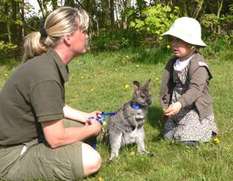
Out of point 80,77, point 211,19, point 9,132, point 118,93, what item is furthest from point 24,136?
point 211,19

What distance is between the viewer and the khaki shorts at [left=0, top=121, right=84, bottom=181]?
13.7ft

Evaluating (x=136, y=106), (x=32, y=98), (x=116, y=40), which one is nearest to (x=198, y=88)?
(x=136, y=106)

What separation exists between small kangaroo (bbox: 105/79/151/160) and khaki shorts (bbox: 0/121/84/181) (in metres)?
0.74

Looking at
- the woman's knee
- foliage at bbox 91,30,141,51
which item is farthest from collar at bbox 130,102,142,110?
foliage at bbox 91,30,141,51

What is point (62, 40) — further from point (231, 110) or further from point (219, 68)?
point (219, 68)

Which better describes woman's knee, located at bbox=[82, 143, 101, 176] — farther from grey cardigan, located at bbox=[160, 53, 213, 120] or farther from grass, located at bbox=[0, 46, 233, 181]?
grey cardigan, located at bbox=[160, 53, 213, 120]

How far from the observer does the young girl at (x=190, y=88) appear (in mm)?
5352

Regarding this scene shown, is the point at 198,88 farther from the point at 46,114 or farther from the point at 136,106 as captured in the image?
the point at 46,114

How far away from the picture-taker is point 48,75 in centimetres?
395

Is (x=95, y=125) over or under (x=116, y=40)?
over

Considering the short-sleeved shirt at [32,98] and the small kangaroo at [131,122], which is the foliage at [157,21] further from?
the short-sleeved shirt at [32,98]

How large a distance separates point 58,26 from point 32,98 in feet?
2.00

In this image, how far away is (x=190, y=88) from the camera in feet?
17.4

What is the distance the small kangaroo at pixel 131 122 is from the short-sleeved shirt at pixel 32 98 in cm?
90
